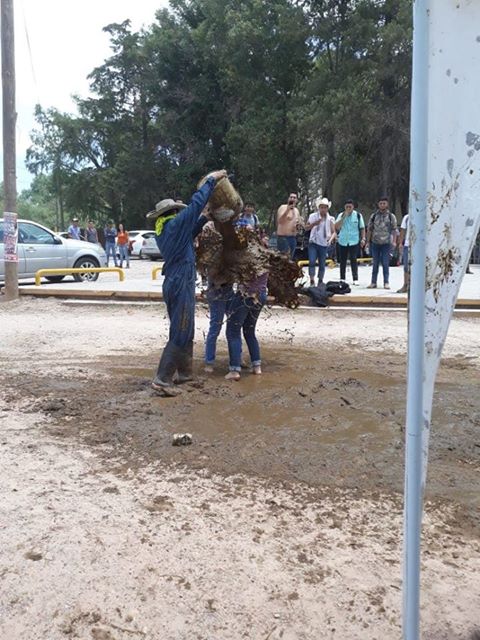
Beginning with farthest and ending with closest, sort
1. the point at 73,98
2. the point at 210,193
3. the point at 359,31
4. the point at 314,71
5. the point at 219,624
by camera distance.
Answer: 1. the point at 73,98
2. the point at 314,71
3. the point at 359,31
4. the point at 210,193
5. the point at 219,624

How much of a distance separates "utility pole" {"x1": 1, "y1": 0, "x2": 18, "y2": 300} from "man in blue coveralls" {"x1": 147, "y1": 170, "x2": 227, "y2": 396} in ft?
24.8

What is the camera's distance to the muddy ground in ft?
8.65

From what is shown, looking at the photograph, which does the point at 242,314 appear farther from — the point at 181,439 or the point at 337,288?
the point at 337,288

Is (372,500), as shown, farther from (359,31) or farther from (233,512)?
(359,31)

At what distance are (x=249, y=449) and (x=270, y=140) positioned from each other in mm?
28926

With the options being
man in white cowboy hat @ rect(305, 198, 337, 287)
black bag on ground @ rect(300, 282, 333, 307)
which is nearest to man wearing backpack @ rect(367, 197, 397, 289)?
man in white cowboy hat @ rect(305, 198, 337, 287)

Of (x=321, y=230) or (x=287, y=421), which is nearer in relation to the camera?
(x=287, y=421)

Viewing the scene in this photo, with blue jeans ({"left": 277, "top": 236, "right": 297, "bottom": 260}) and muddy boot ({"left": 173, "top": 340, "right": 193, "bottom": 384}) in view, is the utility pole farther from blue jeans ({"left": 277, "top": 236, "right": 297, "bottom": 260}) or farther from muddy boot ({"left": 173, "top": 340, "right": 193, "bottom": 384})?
muddy boot ({"left": 173, "top": 340, "right": 193, "bottom": 384})

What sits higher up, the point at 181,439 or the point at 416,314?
the point at 416,314

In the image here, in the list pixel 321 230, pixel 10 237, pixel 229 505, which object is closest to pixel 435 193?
pixel 229 505

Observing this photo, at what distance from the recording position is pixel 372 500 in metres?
3.63

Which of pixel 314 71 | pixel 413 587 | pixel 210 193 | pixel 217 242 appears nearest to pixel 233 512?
pixel 413 587

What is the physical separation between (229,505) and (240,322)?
2.96 m

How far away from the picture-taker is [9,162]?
12.5 metres
